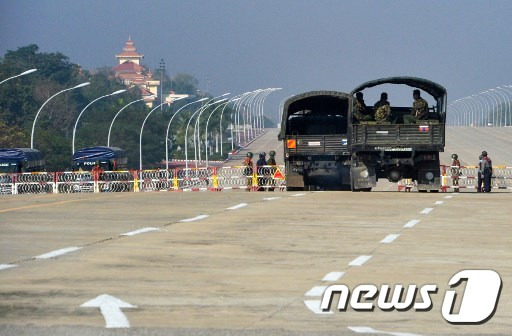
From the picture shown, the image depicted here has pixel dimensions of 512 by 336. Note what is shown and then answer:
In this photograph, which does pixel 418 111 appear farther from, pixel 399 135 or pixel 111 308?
pixel 111 308

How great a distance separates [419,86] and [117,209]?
2069 centimetres

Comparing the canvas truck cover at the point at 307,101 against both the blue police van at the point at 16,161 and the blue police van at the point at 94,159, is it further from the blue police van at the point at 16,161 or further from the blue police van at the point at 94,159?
the blue police van at the point at 94,159

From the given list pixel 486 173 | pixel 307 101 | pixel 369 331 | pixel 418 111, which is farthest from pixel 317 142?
pixel 369 331

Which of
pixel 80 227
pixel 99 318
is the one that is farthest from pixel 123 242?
pixel 99 318

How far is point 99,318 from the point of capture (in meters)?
11.6

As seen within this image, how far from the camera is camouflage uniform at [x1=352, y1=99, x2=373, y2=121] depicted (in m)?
43.9

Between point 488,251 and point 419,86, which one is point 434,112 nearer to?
point 419,86

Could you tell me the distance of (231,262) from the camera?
16.9 meters

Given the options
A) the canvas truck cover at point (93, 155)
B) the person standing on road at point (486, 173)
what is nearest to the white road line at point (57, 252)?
the person standing on road at point (486, 173)

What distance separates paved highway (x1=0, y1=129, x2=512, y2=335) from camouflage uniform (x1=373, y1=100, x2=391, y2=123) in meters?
12.6

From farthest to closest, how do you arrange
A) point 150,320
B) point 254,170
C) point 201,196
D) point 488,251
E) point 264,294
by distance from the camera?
point 254,170 → point 201,196 → point 488,251 → point 264,294 → point 150,320

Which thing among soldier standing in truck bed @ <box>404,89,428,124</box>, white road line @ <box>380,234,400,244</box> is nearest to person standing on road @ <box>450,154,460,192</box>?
soldier standing in truck bed @ <box>404,89,428,124</box>

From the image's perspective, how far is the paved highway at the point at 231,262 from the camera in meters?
11.6

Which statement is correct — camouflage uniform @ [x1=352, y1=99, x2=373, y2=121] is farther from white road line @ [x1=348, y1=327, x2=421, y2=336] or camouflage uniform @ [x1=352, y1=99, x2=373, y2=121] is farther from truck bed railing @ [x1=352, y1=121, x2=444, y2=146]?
white road line @ [x1=348, y1=327, x2=421, y2=336]
